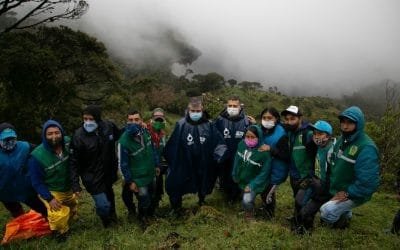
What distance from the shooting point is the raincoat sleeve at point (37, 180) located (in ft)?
20.0

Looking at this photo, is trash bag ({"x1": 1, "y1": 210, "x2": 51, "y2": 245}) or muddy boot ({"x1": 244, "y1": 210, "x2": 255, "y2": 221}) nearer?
trash bag ({"x1": 1, "y1": 210, "x2": 51, "y2": 245})

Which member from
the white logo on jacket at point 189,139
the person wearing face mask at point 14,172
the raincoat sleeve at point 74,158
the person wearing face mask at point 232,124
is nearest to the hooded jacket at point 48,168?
the raincoat sleeve at point 74,158

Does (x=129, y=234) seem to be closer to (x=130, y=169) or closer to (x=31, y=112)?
(x=130, y=169)

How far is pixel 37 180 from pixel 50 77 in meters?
12.9

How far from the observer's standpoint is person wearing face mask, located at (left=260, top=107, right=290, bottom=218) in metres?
6.52

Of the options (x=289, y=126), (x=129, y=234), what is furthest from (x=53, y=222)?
(x=289, y=126)

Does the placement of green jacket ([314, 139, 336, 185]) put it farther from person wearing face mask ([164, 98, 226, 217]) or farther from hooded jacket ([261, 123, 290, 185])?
person wearing face mask ([164, 98, 226, 217])

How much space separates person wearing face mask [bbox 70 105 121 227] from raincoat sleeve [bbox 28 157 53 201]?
42 cm

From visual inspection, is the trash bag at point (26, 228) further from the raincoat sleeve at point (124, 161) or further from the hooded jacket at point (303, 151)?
the hooded jacket at point (303, 151)

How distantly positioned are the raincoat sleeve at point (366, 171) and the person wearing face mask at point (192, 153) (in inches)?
96.2

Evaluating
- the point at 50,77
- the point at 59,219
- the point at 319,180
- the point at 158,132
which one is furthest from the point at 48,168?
the point at 50,77

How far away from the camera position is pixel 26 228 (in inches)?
255


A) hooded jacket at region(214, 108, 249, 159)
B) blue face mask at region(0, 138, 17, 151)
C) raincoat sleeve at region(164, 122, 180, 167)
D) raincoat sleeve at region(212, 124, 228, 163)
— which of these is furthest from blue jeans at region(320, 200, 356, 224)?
blue face mask at region(0, 138, 17, 151)

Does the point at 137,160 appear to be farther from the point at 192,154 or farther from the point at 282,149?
the point at 282,149
